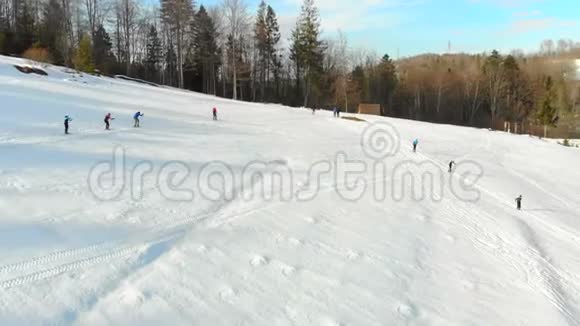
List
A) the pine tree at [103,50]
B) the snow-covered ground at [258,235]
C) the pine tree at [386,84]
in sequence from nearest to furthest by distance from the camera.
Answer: the snow-covered ground at [258,235], the pine tree at [103,50], the pine tree at [386,84]

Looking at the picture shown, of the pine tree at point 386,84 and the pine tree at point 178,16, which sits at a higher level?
the pine tree at point 178,16

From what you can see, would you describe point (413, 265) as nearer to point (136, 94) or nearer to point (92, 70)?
point (136, 94)

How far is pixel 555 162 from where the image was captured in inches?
1066

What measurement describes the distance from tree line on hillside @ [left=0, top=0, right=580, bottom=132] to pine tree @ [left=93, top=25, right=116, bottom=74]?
0.60ft

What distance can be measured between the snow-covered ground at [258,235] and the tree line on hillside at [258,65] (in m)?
34.3

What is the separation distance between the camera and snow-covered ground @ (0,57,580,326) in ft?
25.1

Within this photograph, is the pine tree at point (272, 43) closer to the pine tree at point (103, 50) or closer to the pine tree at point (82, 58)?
the pine tree at point (103, 50)

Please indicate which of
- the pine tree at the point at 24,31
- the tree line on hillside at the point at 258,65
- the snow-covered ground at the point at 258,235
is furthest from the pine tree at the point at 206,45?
the snow-covered ground at the point at 258,235

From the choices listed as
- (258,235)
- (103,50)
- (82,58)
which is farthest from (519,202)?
(103,50)

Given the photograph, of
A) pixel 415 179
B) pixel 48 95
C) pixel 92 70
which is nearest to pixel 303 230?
pixel 415 179

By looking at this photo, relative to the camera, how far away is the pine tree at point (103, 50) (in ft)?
166

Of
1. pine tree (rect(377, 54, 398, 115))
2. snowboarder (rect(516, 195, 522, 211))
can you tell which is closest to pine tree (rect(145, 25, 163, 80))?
pine tree (rect(377, 54, 398, 115))

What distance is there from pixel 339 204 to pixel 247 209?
3.34 m

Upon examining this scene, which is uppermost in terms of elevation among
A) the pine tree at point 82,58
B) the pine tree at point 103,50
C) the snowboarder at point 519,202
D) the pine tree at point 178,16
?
the pine tree at point 178,16
